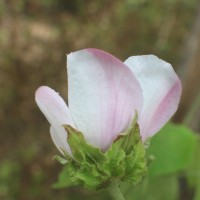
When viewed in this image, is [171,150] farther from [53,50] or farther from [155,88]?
[53,50]

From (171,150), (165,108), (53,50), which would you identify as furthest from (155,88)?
(53,50)

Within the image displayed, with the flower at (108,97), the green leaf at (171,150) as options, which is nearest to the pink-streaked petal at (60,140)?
the flower at (108,97)

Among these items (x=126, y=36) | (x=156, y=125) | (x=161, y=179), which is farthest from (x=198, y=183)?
(x=126, y=36)

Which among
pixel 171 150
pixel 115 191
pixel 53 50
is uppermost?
pixel 115 191

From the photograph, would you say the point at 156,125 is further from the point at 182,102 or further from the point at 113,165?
the point at 182,102

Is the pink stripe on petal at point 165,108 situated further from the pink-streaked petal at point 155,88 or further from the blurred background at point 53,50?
the blurred background at point 53,50

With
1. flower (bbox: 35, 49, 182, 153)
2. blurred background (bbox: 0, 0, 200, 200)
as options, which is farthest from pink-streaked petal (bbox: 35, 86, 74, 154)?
blurred background (bbox: 0, 0, 200, 200)

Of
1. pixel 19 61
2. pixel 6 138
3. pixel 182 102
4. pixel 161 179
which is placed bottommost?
pixel 6 138
